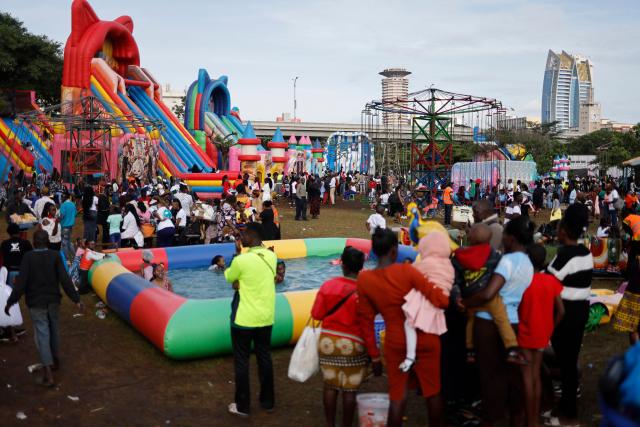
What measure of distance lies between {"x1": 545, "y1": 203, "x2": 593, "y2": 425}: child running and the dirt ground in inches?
12.7

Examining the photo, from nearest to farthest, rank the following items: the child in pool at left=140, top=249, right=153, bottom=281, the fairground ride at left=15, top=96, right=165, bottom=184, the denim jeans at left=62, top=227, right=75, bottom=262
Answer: the child in pool at left=140, top=249, right=153, bottom=281 → the denim jeans at left=62, top=227, right=75, bottom=262 → the fairground ride at left=15, top=96, right=165, bottom=184

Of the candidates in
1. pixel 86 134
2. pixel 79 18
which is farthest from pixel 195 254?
pixel 79 18

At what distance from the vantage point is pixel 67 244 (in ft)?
39.5

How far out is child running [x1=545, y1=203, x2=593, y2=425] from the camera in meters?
5.16

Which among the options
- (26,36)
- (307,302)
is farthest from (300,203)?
(26,36)

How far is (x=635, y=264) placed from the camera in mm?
5879

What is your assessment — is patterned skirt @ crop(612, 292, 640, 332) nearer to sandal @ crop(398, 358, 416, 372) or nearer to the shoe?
sandal @ crop(398, 358, 416, 372)

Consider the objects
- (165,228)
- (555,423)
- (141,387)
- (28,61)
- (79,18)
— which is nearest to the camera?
(555,423)

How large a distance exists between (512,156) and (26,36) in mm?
31098

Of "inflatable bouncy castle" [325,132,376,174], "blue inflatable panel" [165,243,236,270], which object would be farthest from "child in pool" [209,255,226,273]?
"inflatable bouncy castle" [325,132,376,174]

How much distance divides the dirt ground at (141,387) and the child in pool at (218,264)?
11.7 ft

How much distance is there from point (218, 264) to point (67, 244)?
2.82m

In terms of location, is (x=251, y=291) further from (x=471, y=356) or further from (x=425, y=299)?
(x=471, y=356)

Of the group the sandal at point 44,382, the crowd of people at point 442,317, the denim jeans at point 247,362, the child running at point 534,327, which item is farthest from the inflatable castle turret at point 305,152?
the child running at point 534,327
